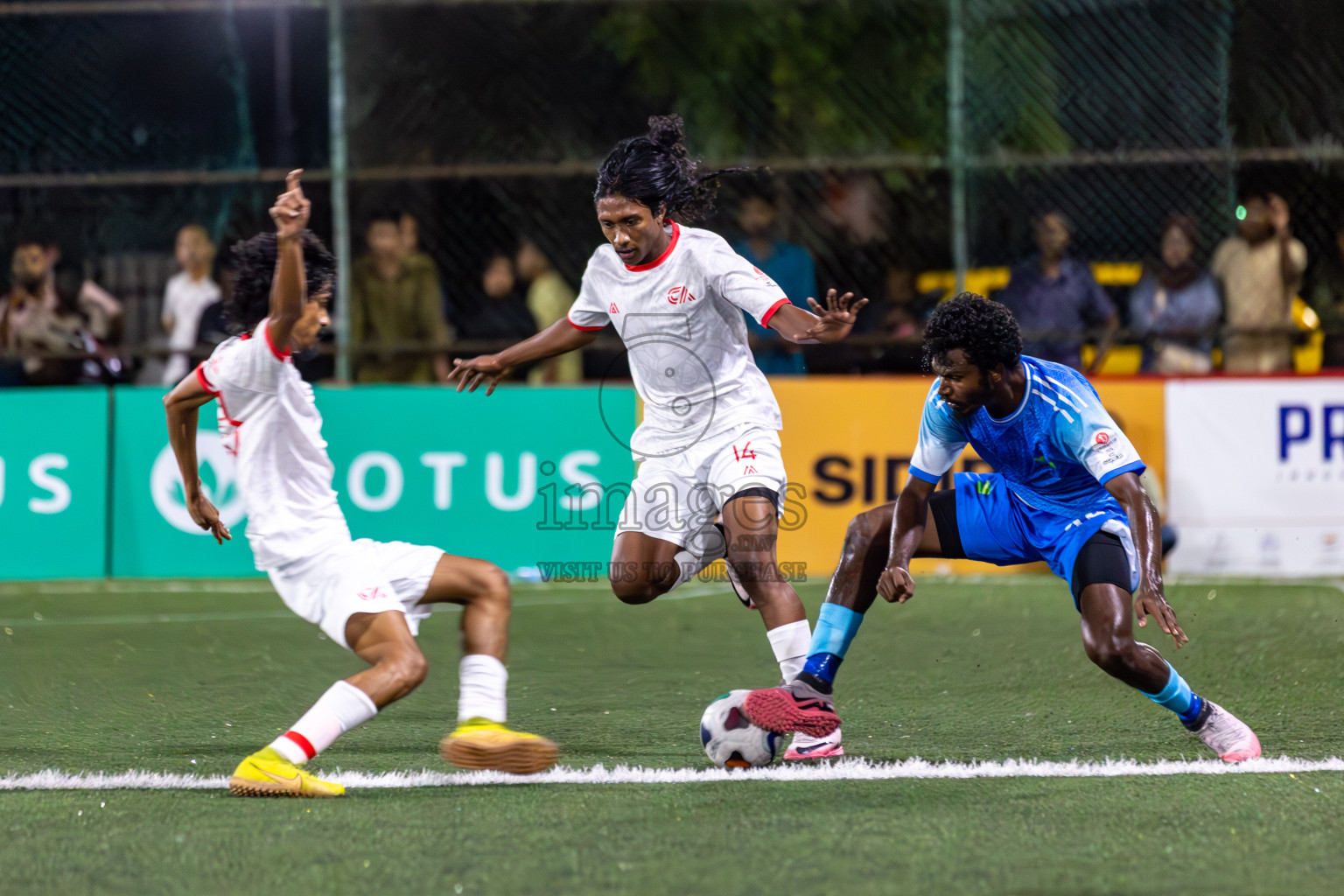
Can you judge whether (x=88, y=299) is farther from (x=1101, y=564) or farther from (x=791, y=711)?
(x=1101, y=564)

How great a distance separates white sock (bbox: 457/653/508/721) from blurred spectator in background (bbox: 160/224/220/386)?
6.73m

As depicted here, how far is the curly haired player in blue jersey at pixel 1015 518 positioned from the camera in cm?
489

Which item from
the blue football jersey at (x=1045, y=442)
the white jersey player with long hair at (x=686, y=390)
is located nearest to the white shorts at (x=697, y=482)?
the white jersey player with long hair at (x=686, y=390)

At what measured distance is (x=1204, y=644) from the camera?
24.2ft

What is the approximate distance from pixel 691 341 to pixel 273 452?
153 cm

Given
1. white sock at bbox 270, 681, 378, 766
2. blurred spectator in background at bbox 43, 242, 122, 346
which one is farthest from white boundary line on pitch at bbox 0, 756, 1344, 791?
blurred spectator in background at bbox 43, 242, 122, 346

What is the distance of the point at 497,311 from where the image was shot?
36.3ft

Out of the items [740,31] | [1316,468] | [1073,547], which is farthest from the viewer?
[740,31]

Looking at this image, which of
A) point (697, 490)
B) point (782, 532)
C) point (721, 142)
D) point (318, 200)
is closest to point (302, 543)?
point (697, 490)

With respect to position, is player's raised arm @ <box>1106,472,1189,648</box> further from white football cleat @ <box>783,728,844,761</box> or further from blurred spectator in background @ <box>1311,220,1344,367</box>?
blurred spectator in background @ <box>1311,220,1344,367</box>

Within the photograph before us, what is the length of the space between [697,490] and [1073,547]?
125 cm

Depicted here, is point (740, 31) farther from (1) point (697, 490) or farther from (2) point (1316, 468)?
(1) point (697, 490)

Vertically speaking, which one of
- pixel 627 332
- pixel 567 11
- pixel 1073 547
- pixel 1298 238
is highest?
pixel 567 11

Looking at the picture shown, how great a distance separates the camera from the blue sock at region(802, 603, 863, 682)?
206 inches
